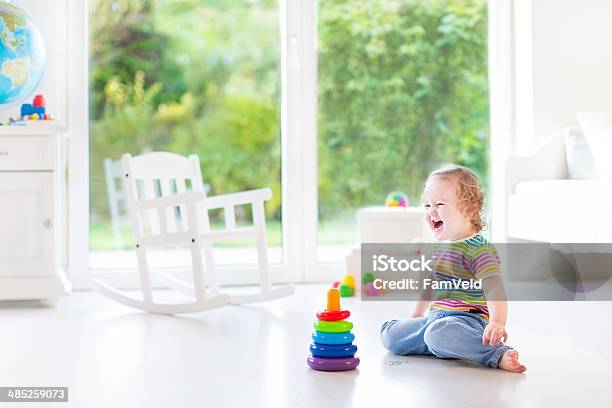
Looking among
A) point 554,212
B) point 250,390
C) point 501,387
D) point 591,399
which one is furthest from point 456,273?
point 554,212

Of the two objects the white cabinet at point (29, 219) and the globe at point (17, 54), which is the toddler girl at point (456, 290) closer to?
the white cabinet at point (29, 219)

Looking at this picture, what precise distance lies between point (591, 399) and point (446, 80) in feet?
7.44

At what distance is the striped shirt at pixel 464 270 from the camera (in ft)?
5.81

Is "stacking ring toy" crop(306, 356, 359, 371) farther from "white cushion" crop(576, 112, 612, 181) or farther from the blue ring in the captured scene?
"white cushion" crop(576, 112, 612, 181)

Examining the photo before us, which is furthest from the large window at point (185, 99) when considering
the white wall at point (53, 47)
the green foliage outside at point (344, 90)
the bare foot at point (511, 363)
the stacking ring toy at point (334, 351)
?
the bare foot at point (511, 363)

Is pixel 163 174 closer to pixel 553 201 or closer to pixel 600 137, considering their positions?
pixel 553 201

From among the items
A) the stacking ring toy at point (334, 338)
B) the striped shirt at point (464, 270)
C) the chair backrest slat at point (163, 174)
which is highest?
the chair backrest slat at point (163, 174)

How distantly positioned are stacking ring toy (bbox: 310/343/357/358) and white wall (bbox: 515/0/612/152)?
1.95m

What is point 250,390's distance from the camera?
1.53 meters

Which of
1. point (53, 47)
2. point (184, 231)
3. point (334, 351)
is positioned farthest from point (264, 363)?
point (53, 47)

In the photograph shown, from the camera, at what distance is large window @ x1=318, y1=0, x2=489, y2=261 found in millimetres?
3434

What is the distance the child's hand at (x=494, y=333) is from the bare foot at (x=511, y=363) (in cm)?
4

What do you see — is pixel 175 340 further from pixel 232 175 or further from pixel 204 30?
pixel 204 30

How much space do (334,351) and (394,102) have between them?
1985 mm
